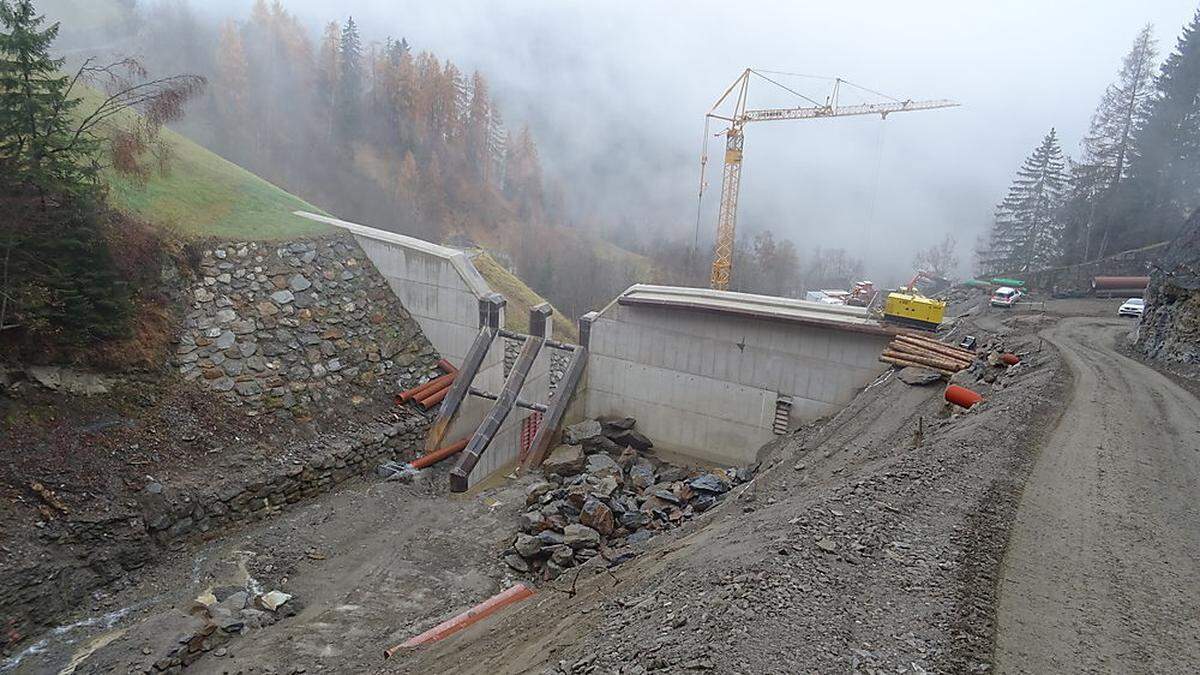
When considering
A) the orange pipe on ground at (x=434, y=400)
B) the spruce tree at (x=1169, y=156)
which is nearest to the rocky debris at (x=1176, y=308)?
the orange pipe on ground at (x=434, y=400)

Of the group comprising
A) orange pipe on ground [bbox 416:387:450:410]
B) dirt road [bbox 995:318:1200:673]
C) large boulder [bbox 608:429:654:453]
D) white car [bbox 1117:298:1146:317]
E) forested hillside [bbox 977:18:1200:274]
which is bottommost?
large boulder [bbox 608:429:654:453]

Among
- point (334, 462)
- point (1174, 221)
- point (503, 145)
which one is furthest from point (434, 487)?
point (503, 145)

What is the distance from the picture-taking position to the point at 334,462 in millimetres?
16719

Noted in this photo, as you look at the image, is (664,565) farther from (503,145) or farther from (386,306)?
(503,145)

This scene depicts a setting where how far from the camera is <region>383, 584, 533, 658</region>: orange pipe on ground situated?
33.8ft

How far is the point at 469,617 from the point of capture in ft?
36.1

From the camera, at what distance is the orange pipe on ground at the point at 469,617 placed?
10289mm

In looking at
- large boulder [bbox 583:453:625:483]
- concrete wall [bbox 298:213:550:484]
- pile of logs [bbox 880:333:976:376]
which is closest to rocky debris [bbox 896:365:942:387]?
pile of logs [bbox 880:333:976:376]

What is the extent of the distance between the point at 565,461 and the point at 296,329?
833cm

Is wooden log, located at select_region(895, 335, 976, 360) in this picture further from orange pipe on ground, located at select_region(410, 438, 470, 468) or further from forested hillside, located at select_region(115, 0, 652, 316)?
forested hillside, located at select_region(115, 0, 652, 316)

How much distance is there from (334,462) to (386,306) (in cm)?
580

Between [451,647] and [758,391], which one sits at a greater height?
[758,391]

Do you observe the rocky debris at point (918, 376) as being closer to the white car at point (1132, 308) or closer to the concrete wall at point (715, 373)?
the concrete wall at point (715, 373)

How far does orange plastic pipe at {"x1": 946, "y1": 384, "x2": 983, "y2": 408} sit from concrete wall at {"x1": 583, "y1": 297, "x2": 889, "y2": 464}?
3.76 metres
